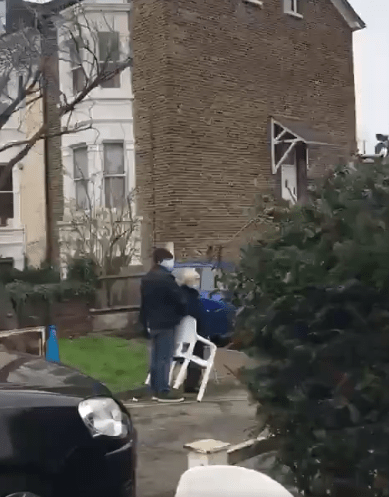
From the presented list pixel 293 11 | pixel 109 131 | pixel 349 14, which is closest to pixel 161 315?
pixel 109 131

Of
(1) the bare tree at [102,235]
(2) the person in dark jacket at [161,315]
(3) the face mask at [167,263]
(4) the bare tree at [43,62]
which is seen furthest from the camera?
(1) the bare tree at [102,235]

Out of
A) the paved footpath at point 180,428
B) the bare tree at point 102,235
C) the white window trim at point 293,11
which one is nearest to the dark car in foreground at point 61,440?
the paved footpath at point 180,428

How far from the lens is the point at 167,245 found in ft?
57.3

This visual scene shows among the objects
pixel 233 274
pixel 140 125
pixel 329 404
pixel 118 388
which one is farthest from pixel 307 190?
pixel 140 125

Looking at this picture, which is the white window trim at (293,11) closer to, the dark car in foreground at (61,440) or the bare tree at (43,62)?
the bare tree at (43,62)

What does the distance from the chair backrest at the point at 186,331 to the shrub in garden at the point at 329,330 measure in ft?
14.9

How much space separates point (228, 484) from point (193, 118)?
16525mm

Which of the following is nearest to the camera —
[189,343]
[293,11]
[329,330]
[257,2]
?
[329,330]

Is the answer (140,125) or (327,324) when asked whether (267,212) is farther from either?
(140,125)

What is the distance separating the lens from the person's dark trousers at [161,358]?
27.6ft

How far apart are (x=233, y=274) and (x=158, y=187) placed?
13996 millimetres

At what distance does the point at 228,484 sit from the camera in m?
2.38

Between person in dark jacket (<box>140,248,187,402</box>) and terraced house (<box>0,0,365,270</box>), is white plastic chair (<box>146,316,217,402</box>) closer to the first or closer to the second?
person in dark jacket (<box>140,248,187,402</box>)

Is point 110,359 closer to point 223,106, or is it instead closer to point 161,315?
point 161,315
